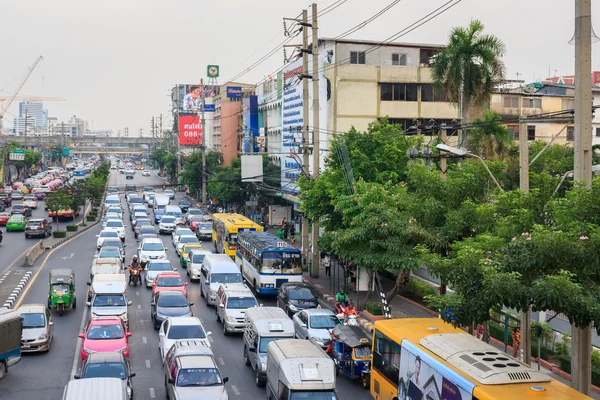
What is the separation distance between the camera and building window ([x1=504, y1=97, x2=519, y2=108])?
5888 centimetres

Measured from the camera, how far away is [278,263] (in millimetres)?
34031

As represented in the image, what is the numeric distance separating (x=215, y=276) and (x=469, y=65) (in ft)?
57.5

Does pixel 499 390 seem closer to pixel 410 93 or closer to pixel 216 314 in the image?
pixel 216 314

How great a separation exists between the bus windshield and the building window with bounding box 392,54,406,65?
1062 inches

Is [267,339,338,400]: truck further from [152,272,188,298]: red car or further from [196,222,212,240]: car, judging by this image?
[196,222,212,240]: car

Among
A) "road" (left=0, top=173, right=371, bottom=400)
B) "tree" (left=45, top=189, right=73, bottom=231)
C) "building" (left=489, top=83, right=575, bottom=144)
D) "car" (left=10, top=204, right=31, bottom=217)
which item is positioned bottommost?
"road" (left=0, top=173, right=371, bottom=400)

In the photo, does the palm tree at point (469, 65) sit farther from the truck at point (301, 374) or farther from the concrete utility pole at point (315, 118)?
the truck at point (301, 374)

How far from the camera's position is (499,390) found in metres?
13.2

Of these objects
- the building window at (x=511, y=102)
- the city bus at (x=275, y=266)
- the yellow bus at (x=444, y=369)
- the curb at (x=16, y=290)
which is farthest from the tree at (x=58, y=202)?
the yellow bus at (x=444, y=369)

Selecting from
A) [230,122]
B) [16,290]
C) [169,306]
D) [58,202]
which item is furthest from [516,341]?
[230,122]

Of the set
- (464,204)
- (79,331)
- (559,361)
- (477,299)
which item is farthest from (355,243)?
(477,299)

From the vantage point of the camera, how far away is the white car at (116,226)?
54.2 meters

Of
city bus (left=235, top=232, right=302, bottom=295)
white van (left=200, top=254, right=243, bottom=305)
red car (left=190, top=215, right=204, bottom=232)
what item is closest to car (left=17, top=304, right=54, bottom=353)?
white van (left=200, top=254, right=243, bottom=305)

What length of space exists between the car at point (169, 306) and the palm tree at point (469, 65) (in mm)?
18701
